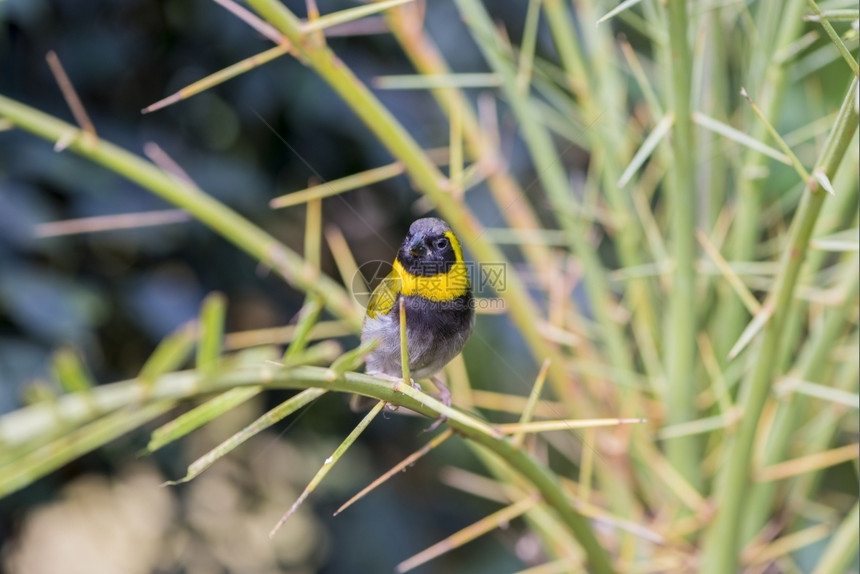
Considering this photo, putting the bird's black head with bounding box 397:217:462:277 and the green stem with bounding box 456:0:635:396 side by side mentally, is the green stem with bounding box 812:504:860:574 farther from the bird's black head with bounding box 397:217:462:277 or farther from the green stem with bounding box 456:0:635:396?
the bird's black head with bounding box 397:217:462:277

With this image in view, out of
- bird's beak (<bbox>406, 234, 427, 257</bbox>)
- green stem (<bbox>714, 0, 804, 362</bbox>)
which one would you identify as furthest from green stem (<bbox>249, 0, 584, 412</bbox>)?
green stem (<bbox>714, 0, 804, 362</bbox>)

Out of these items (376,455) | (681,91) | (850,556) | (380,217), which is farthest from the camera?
(376,455)

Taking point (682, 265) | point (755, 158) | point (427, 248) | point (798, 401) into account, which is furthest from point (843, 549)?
point (427, 248)

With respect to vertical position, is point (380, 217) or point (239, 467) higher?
point (380, 217)

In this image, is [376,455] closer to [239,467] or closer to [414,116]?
[239,467]

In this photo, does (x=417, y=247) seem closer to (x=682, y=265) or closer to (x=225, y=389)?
(x=682, y=265)

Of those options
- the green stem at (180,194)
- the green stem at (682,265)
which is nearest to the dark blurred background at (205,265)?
the green stem at (180,194)

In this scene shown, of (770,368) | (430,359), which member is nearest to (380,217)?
(430,359)
